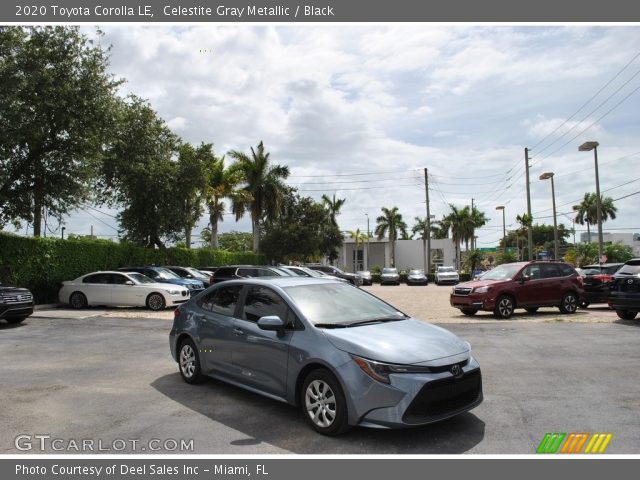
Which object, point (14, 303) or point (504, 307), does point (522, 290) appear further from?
point (14, 303)

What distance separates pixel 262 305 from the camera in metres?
6.20

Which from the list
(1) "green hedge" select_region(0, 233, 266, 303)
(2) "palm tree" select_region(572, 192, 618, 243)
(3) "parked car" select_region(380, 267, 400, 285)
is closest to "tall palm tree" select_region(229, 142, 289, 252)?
(3) "parked car" select_region(380, 267, 400, 285)

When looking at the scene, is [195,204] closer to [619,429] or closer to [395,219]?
[619,429]

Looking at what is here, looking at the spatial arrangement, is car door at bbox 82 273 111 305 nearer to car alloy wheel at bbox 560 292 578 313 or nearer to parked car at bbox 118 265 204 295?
parked car at bbox 118 265 204 295

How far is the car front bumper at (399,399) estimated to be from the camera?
4.69 meters

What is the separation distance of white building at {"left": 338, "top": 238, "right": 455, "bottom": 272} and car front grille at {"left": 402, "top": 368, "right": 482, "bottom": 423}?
71216 millimetres

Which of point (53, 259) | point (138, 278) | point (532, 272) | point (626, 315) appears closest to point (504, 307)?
point (532, 272)

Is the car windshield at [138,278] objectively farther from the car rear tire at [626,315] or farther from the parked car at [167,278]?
the car rear tire at [626,315]

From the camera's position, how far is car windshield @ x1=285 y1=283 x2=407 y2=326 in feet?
18.7

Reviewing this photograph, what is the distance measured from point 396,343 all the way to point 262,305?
183 centimetres

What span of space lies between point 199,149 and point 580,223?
291 feet

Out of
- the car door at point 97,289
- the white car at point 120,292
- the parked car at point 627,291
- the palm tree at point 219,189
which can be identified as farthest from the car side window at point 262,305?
the palm tree at point 219,189

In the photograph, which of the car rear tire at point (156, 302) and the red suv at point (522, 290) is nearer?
the red suv at point (522, 290)

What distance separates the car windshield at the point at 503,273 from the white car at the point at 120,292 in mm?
10606
